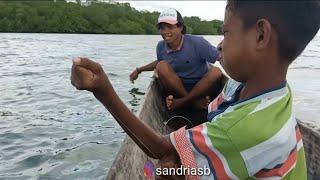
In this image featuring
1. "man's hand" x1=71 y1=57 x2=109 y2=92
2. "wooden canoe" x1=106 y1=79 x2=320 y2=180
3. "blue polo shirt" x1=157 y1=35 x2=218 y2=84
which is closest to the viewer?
"man's hand" x1=71 y1=57 x2=109 y2=92

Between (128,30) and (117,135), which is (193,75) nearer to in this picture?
(117,135)

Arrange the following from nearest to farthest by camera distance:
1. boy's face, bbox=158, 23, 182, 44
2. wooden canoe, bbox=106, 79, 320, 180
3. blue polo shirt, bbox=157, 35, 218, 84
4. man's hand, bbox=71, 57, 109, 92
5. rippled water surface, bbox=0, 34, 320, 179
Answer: man's hand, bbox=71, 57, 109, 92 < wooden canoe, bbox=106, 79, 320, 180 < boy's face, bbox=158, 23, 182, 44 < blue polo shirt, bbox=157, 35, 218, 84 < rippled water surface, bbox=0, 34, 320, 179

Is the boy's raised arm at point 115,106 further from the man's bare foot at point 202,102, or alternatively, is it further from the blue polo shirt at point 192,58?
the blue polo shirt at point 192,58

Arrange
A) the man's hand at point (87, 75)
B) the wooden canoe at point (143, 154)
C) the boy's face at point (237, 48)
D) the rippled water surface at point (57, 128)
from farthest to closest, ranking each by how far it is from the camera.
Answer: the rippled water surface at point (57, 128)
the wooden canoe at point (143, 154)
the boy's face at point (237, 48)
the man's hand at point (87, 75)

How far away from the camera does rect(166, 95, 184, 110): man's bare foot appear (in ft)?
15.1

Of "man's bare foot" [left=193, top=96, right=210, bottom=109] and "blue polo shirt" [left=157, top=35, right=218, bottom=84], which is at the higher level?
"blue polo shirt" [left=157, top=35, right=218, bottom=84]

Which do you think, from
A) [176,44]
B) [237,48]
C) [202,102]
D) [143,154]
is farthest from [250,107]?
[176,44]

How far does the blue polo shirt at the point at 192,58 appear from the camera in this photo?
4.66m

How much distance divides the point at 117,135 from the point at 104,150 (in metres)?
0.70

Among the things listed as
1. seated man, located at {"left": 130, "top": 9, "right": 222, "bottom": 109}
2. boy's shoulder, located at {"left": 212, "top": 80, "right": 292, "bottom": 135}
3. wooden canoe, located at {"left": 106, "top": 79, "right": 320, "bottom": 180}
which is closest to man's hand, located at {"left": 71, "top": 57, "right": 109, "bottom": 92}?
boy's shoulder, located at {"left": 212, "top": 80, "right": 292, "bottom": 135}

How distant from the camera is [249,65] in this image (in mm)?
1254

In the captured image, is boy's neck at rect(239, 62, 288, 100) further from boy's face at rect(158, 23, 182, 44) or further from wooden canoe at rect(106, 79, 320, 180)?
boy's face at rect(158, 23, 182, 44)

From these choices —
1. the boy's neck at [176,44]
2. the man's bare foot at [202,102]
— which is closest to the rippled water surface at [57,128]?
the man's bare foot at [202,102]

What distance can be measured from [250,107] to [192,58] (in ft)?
11.4
